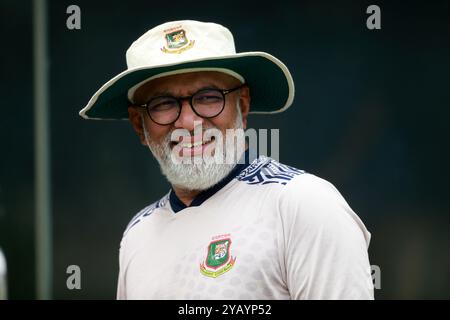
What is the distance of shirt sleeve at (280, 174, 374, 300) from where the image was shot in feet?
6.29

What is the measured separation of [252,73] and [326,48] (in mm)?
2457

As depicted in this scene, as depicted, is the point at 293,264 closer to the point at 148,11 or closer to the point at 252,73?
the point at 252,73

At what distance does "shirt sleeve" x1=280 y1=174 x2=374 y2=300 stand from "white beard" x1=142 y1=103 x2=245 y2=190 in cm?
41

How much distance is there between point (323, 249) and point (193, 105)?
2.57ft

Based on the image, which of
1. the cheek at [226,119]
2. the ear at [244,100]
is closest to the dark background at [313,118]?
the ear at [244,100]

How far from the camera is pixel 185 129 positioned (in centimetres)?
240

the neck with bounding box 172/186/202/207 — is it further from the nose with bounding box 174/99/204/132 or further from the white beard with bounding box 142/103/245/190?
the nose with bounding box 174/99/204/132

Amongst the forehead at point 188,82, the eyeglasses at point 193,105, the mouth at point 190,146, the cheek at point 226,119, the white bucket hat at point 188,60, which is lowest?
the mouth at point 190,146

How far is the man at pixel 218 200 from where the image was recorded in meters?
1.97

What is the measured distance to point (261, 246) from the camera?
203 cm

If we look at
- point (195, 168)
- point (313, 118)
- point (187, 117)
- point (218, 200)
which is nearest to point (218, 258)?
point (218, 200)

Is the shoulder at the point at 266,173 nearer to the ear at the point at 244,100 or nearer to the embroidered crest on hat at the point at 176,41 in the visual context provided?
the ear at the point at 244,100

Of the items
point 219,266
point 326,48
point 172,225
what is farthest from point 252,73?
point 326,48

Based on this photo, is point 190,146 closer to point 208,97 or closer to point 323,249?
point 208,97
